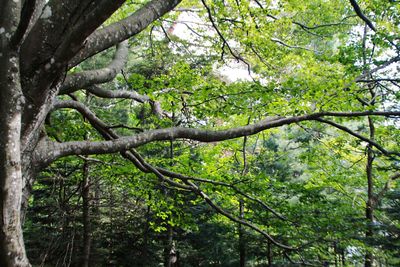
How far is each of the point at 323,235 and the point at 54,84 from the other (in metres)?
3.86

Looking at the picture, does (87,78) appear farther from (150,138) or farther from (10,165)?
(10,165)

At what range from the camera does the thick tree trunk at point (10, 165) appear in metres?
1.88

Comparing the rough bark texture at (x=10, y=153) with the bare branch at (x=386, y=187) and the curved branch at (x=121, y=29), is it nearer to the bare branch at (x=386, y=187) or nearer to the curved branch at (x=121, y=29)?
the curved branch at (x=121, y=29)

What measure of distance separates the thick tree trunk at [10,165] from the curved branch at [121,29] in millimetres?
537

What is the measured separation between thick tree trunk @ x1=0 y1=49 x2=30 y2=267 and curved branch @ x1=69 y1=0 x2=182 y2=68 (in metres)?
0.54

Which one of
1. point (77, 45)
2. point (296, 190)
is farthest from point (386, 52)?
point (77, 45)

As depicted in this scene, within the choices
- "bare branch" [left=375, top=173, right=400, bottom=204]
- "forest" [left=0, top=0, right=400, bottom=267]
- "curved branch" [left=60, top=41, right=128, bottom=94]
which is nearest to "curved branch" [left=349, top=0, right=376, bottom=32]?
"forest" [left=0, top=0, right=400, bottom=267]

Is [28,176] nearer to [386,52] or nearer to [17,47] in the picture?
[17,47]

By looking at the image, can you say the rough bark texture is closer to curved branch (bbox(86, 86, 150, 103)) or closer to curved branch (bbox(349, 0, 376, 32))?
curved branch (bbox(86, 86, 150, 103))

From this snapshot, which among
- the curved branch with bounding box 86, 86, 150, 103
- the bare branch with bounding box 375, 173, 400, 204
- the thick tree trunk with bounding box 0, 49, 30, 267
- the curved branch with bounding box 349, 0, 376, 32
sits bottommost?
the thick tree trunk with bounding box 0, 49, 30, 267

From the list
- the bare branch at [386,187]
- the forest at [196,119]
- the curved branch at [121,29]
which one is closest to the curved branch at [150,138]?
the forest at [196,119]

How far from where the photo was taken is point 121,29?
8.57 feet

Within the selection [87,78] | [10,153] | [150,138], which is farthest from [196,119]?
[10,153]

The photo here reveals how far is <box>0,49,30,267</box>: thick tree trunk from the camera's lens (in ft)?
6.15
